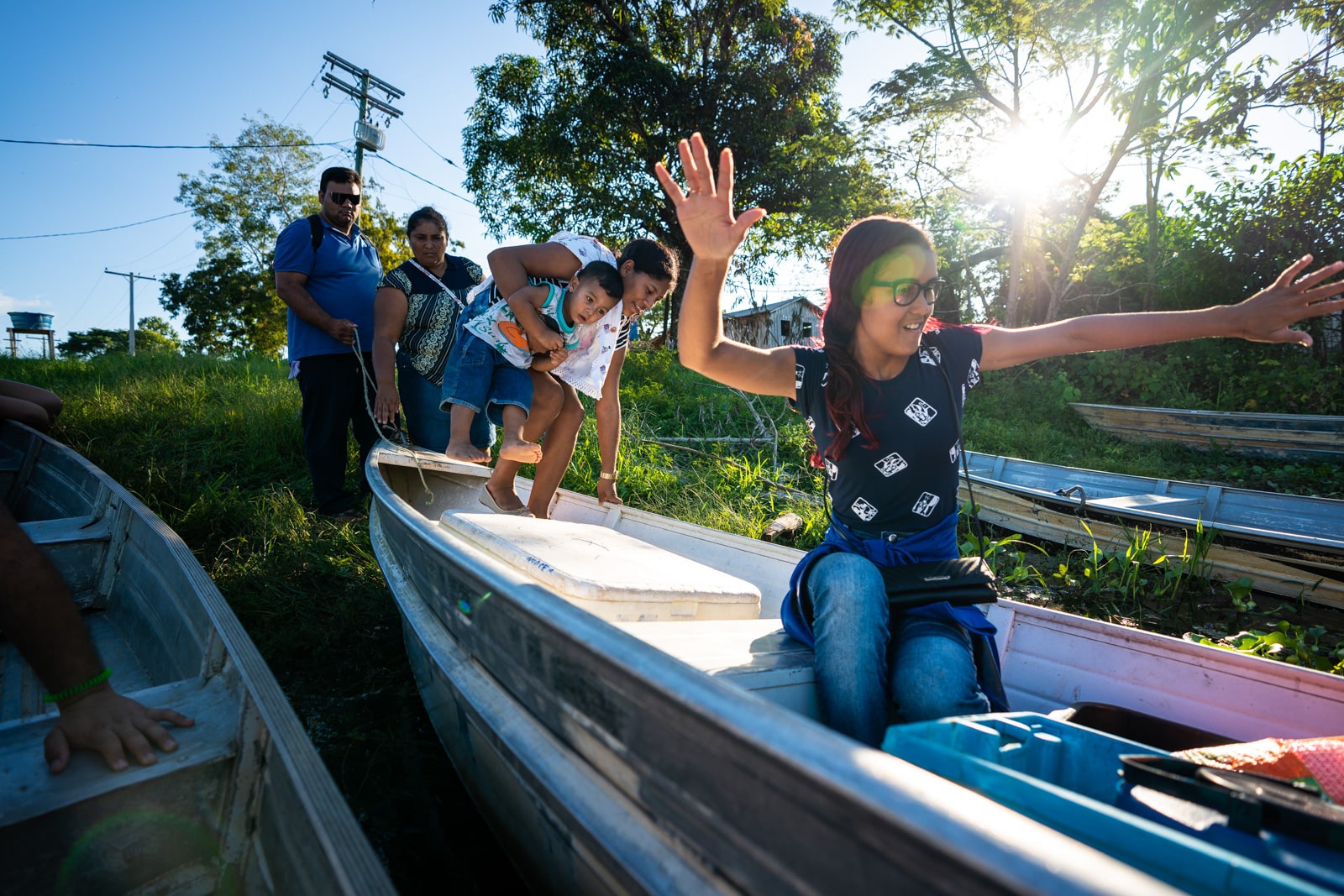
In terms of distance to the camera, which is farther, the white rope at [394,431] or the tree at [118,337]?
the tree at [118,337]

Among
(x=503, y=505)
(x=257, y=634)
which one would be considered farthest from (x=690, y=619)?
(x=257, y=634)

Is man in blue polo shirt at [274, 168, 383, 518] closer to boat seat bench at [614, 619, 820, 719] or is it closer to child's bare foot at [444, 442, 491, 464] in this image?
child's bare foot at [444, 442, 491, 464]

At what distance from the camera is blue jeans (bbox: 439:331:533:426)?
3.09m

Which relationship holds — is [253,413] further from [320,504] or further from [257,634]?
[257,634]

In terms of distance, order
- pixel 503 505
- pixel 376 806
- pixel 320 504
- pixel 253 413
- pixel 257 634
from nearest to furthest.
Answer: pixel 376 806 < pixel 257 634 < pixel 503 505 < pixel 320 504 < pixel 253 413

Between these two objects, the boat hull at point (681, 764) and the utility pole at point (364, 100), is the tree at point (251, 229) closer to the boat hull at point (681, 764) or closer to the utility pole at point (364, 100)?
the utility pole at point (364, 100)

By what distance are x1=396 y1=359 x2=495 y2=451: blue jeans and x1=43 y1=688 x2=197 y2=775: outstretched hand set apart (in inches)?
105

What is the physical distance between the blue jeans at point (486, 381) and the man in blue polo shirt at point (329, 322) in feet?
3.27

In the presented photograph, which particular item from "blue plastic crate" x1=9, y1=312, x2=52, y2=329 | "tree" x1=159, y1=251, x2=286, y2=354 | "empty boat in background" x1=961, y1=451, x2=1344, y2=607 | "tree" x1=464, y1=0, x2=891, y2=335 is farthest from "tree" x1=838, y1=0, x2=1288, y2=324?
"blue plastic crate" x1=9, y1=312, x2=52, y2=329

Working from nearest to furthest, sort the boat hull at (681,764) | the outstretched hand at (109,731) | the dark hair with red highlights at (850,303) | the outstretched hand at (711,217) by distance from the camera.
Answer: the boat hull at (681,764) → the outstretched hand at (109,731) → the outstretched hand at (711,217) → the dark hair with red highlights at (850,303)

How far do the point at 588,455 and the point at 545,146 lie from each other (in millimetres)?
10245

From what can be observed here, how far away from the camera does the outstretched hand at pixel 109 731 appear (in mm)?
1258

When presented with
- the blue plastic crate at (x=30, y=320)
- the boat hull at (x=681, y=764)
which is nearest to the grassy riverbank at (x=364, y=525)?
the boat hull at (x=681, y=764)

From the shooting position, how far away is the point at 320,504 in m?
4.04
